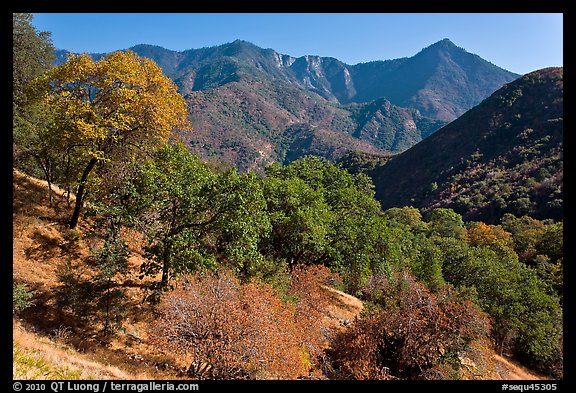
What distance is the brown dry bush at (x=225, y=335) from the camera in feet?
33.8

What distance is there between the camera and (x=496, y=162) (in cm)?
10825

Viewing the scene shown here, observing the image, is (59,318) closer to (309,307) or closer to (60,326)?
(60,326)

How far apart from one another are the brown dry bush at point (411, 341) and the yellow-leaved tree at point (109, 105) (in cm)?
1227

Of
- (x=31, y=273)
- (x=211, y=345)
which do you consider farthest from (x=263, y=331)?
(x=31, y=273)

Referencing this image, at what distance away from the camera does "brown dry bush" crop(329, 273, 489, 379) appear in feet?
43.5

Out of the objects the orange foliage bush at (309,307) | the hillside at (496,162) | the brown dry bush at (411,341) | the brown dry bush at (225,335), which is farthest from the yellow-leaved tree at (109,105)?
the hillside at (496,162)

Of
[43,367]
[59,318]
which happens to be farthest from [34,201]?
[43,367]

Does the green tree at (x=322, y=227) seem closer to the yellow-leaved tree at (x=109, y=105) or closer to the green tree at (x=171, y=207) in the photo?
the green tree at (x=171, y=207)

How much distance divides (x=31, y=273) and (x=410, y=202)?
118059 millimetres

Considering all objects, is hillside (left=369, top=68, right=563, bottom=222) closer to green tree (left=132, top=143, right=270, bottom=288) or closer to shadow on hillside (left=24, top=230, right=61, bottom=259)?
green tree (left=132, top=143, right=270, bottom=288)

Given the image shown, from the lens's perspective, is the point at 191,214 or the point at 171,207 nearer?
the point at 191,214

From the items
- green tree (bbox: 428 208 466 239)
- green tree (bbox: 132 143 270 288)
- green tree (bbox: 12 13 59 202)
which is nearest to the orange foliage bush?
green tree (bbox: 132 143 270 288)

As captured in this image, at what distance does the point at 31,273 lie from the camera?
13000 millimetres

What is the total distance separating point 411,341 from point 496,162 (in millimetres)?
114776
